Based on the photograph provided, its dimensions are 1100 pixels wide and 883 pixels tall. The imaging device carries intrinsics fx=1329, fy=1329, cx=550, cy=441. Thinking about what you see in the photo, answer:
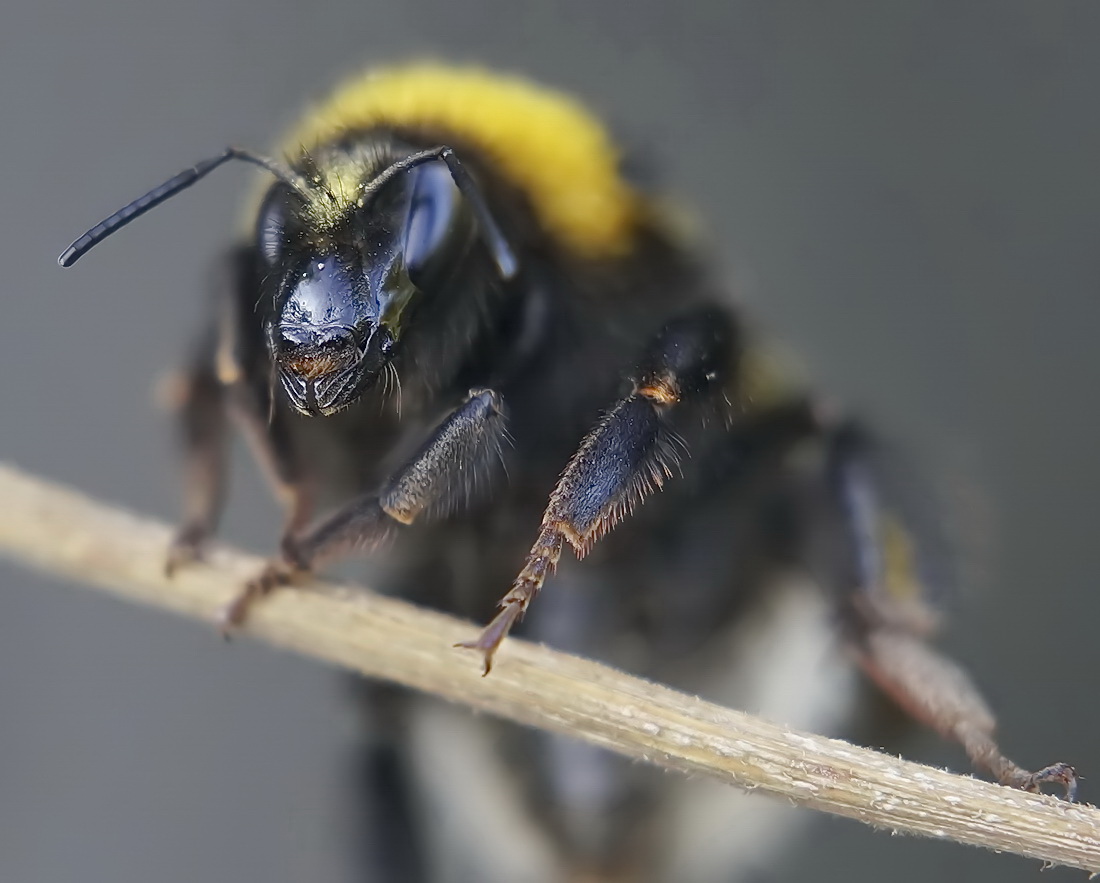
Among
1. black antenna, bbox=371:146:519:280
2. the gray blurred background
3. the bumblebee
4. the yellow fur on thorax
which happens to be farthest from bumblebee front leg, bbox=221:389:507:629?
the gray blurred background

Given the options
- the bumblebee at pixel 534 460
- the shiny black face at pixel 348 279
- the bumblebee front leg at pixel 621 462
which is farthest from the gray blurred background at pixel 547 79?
the shiny black face at pixel 348 279

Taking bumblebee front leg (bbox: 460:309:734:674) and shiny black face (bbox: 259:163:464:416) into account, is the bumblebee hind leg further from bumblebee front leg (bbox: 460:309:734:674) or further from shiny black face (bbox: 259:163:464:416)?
shiny black face (bbox: 259:163:464:416)

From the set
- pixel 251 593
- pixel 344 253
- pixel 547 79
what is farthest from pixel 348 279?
pixel 547 79

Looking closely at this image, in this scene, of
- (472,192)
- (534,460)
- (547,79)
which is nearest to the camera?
(472,192)

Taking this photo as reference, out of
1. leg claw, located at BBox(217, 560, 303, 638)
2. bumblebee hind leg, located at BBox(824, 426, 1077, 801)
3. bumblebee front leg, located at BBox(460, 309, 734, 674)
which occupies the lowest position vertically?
leg claw, located at BBox(217, 560, 303, 638)

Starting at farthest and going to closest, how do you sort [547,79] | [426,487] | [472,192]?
[547,79] → [472,192] → [426,487]

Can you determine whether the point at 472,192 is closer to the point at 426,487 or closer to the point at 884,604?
the point at 426,487
